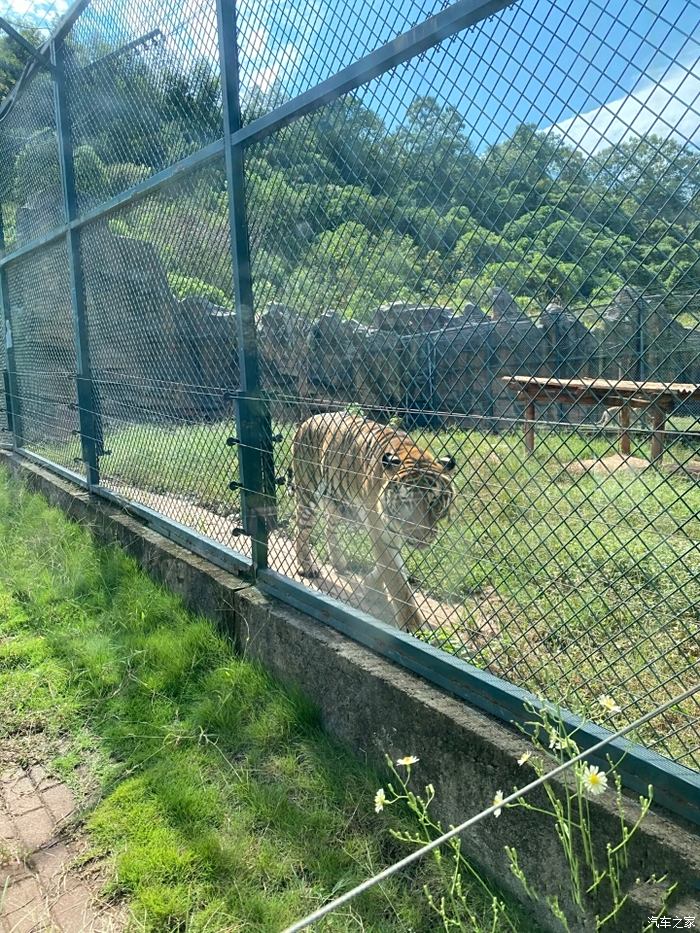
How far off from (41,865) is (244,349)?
2121 millimetres

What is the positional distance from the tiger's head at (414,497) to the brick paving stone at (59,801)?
1.58 m

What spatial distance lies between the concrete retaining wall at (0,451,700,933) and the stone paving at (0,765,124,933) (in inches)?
35.3

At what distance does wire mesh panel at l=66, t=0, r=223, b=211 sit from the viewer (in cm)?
367

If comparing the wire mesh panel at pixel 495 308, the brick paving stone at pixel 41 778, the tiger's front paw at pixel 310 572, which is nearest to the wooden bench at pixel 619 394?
the wire mesh panel at pixel 495 308

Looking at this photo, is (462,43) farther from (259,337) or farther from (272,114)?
(259,337)

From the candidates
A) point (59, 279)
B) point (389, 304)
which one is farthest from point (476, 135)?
point (59, 279)

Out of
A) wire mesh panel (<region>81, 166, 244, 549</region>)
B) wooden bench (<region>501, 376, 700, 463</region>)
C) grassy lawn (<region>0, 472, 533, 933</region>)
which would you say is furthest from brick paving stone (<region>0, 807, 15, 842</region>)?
wooden bench (<region>501, 376, 700, 463</region>)

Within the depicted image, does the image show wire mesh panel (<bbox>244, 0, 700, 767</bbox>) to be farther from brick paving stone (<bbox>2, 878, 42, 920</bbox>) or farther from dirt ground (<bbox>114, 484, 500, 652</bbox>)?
brick paving stone (<bbox>2, 878, 42, 920</bbox>)

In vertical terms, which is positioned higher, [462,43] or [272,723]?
[462,43]

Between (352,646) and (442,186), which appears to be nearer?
(442,186)

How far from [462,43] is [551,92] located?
0.43 metres

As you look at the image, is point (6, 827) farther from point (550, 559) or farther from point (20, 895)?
point (550, 559)

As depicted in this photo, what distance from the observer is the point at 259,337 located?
3400 mm

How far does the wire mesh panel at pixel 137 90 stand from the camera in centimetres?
367
